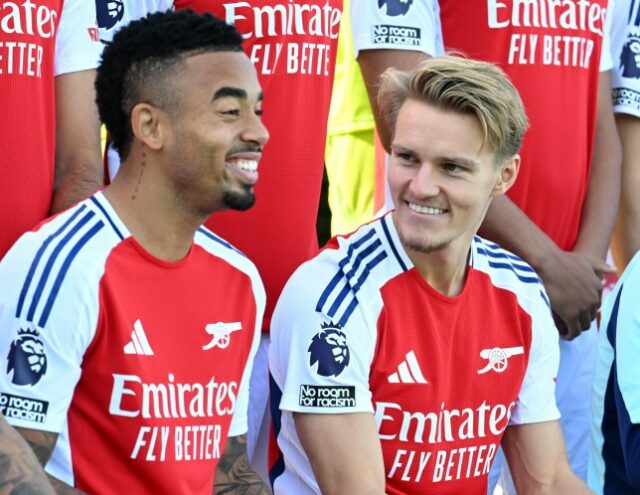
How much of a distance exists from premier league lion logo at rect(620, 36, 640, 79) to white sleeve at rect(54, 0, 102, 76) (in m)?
1.99

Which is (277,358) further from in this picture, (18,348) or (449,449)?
(18,348)

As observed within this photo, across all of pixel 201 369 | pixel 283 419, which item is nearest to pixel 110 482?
pixel 201 369

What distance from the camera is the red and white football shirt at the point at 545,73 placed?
16.1ft

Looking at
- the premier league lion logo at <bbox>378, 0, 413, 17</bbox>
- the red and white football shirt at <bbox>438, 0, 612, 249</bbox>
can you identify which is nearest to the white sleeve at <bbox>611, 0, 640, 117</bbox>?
the red and white football shirt at <bbox>438, 0, 612, 249</bbox>

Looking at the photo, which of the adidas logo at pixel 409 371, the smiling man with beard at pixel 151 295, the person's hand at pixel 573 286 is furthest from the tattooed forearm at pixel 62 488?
the person's hand at pixel 573 286

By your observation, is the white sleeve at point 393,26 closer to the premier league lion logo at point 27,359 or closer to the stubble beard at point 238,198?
the stubble beard at point 238,198

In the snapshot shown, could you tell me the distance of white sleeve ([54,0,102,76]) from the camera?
4.33 meters

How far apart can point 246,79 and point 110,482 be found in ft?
3.51

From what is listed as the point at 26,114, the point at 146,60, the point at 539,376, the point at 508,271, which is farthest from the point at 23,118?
the point at 539,376

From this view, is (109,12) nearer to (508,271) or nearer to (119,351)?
(119,351)

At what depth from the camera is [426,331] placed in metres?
4.17

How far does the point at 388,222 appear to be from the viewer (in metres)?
4.28

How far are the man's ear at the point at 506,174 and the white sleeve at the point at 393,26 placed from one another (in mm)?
626

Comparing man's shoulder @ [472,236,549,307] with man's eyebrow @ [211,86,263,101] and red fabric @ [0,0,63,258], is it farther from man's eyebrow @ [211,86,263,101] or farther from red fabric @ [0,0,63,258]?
red fabric @ [0,0,63,258]
